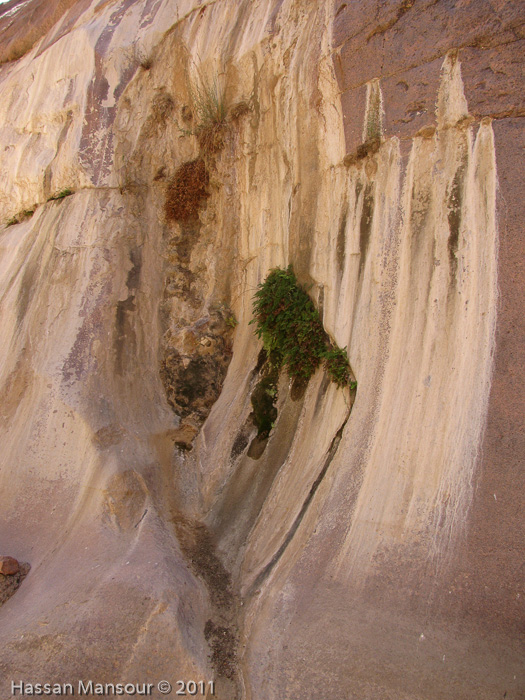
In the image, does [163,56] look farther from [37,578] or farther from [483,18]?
[37,578]

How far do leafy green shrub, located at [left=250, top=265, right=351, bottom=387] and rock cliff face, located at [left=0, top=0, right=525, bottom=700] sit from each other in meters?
0.16

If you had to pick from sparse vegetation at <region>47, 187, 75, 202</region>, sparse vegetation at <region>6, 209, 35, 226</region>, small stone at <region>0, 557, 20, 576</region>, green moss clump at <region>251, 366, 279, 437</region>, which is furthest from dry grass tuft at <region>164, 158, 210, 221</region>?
small stone at <region>0, 557, 20, 576</region>

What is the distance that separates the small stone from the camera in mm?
4574

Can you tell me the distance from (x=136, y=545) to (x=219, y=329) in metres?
2.88

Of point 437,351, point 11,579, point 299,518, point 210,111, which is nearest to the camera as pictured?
point 437,351

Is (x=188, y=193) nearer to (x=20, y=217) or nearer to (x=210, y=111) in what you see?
(x=210, y=111)

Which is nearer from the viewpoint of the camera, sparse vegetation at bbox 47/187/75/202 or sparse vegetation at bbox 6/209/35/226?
sparse vegetation at bbox 47/187/75/202

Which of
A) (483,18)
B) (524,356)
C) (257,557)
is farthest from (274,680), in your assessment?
(483,18)

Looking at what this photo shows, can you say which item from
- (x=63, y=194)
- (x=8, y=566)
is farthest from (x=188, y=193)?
(x=8, y=566)

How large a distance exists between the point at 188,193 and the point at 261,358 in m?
2.68

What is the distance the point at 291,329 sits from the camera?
17.8 feet

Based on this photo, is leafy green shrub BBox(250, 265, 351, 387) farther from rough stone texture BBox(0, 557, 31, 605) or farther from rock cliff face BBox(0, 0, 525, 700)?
rough stone texture BBox(0, 557, 31, 605)

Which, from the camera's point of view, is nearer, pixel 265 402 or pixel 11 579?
pixel 11 579

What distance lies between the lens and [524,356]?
3.78 meters
